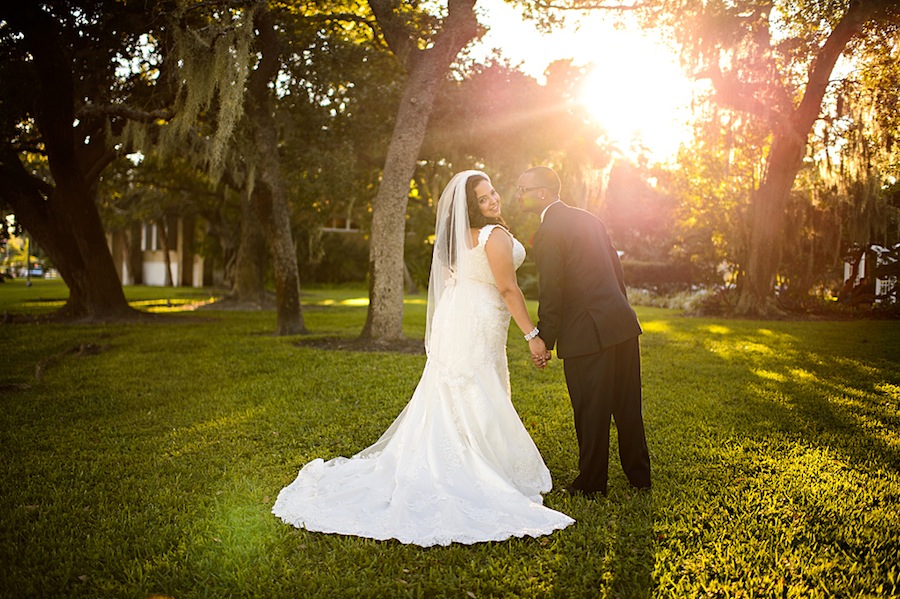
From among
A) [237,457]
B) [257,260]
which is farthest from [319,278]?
[237,457]

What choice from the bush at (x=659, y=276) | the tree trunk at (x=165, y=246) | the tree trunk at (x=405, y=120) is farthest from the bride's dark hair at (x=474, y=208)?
the tree trunk at (x=165, y=246)

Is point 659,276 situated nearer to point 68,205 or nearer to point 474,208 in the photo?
point 68,205

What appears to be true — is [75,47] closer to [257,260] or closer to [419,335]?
[419,335]

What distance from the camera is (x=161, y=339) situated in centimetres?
1227

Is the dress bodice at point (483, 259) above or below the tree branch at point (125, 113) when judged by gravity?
below

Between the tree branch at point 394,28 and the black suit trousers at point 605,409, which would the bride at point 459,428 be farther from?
the tree branch at point 394,28

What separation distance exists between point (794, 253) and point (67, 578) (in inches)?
696

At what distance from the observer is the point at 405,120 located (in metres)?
10.8

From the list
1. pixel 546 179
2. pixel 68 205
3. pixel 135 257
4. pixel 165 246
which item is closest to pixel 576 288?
pixel 546 179

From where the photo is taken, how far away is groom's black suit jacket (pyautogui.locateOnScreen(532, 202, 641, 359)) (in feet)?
13.6

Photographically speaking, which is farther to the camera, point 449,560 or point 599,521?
point 599,521

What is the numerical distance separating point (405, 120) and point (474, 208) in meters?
6.76

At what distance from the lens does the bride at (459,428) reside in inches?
154

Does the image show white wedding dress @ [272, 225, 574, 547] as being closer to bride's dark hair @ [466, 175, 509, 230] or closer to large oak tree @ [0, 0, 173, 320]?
bride's dark hair @ [466, 175, 509, 230]
